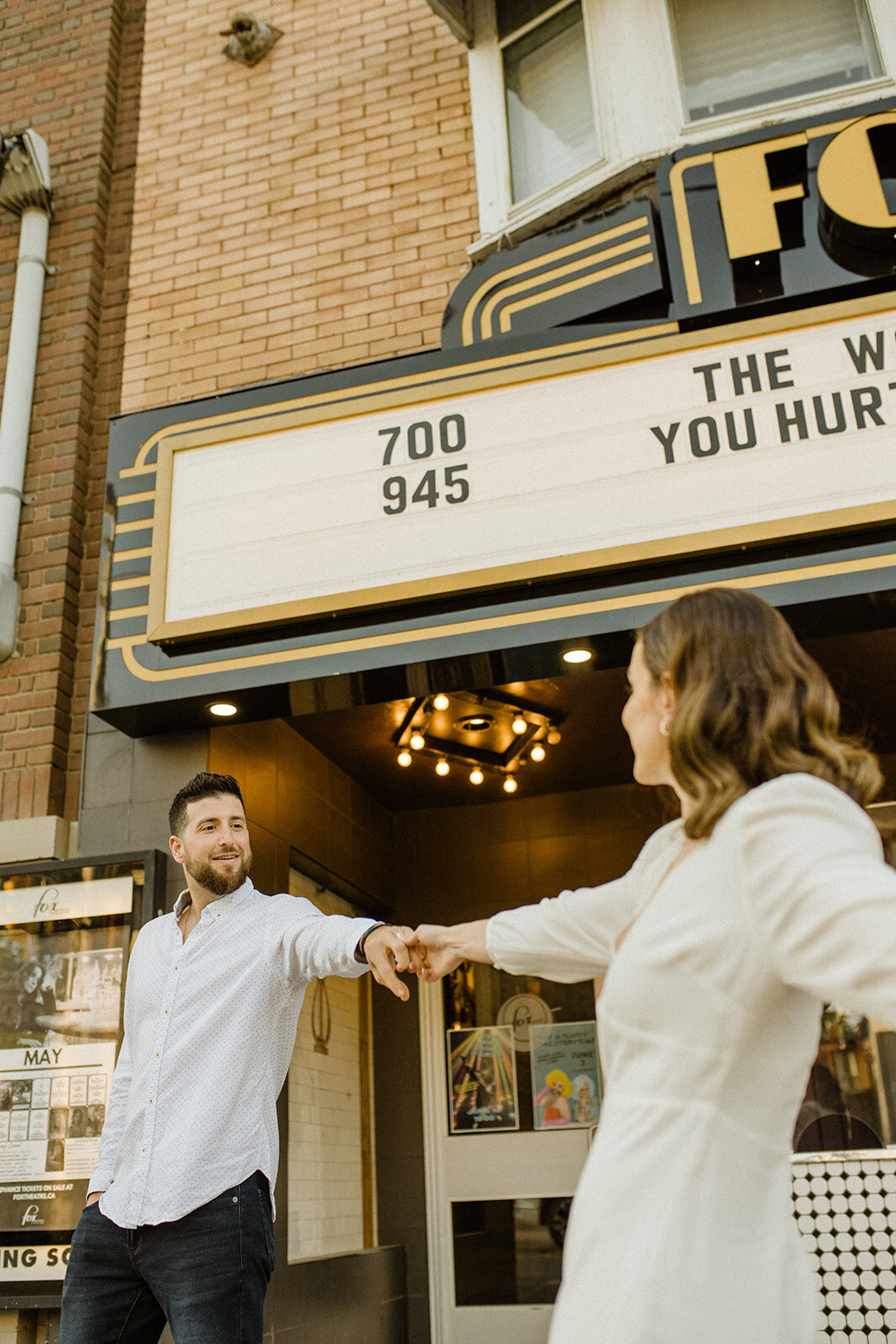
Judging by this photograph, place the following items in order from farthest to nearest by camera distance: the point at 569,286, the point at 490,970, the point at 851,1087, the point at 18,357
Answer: the point at 490,970
the point at 18,357
the point at 851,1087
the point at 569,286

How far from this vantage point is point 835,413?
427 centimetres

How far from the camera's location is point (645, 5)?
6078 millimetres

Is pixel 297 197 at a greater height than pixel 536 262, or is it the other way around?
pixel 297 197

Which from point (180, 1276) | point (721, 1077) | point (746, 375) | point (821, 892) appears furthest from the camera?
point (746, 375)

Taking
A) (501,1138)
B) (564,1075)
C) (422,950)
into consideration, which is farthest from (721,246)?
(501,1138)

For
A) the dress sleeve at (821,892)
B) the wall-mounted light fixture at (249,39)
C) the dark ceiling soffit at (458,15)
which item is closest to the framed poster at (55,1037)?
the dress sleeve at (821,892)

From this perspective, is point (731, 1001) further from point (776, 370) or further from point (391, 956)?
point (776, 370)

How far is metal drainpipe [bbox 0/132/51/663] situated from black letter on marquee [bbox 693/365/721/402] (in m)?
3.80

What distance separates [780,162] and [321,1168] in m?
5.59

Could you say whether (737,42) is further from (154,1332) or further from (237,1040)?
(154,1332)

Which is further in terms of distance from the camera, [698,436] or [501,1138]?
[501,1138]

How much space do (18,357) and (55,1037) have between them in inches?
155

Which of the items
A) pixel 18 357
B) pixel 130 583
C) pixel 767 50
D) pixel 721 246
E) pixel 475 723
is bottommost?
pixel 475 723

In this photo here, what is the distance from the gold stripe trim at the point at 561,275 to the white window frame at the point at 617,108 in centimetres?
88
